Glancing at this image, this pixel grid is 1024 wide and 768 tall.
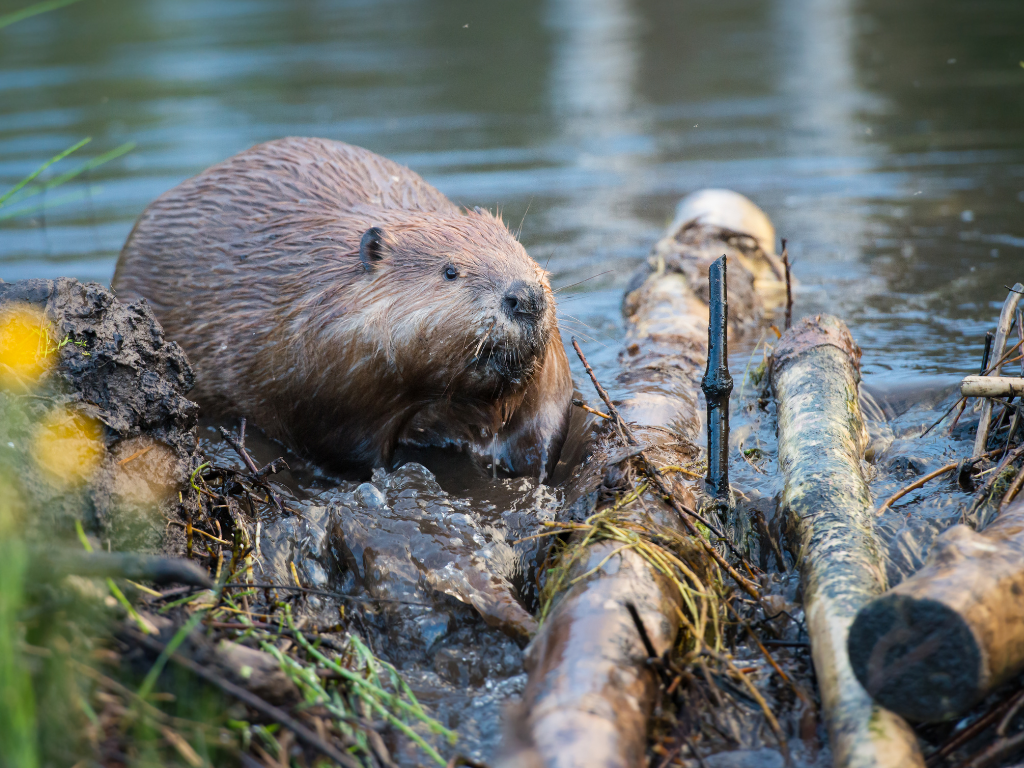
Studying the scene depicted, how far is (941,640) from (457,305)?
1737 millimetres

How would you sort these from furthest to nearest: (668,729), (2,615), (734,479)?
(734,479), (668,729), (2,615)

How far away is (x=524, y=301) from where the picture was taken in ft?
9.75

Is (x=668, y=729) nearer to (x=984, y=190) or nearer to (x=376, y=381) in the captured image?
(x=376, y=381)

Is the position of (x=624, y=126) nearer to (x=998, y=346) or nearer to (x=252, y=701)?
(x=998, y=346)

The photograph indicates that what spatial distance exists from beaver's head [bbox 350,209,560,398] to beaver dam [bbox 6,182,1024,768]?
14.5 inches

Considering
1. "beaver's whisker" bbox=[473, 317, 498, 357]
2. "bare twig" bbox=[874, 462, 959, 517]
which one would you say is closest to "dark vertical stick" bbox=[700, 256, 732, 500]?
"bare twig" bbox=[874, 462, 959, 517]

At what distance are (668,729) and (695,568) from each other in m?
0.52

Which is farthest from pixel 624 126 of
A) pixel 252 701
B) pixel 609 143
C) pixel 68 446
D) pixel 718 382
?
pixel 252 701

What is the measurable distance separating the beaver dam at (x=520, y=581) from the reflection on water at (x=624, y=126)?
2.87ft

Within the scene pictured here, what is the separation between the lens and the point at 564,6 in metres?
18.9

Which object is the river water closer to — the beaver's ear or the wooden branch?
the wooden branch

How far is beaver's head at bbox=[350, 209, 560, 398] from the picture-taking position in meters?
3.03

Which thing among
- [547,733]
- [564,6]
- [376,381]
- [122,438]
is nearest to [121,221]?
[376,381]

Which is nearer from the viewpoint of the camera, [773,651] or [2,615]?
[2,615]
